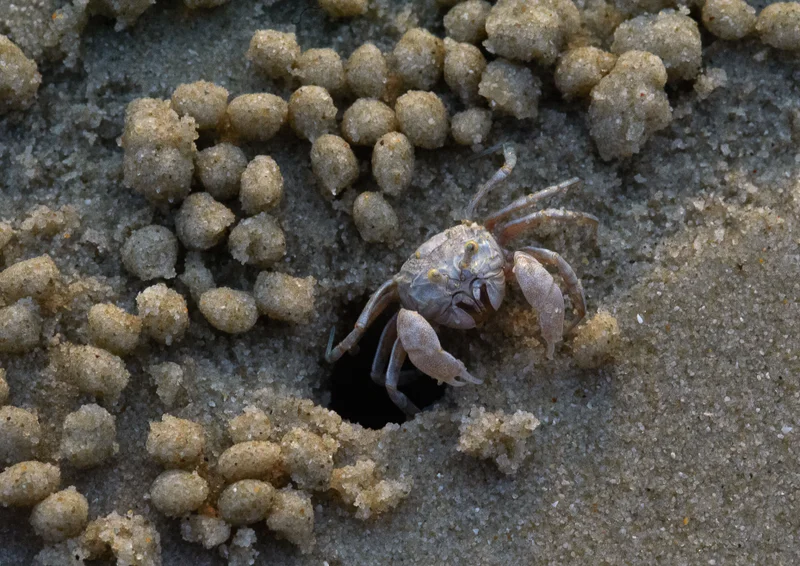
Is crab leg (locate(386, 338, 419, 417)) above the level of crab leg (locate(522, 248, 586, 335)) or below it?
below

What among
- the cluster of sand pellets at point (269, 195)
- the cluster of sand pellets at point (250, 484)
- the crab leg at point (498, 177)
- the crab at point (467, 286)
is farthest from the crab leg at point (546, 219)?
the cluster of sand pellets at point (250, 484)

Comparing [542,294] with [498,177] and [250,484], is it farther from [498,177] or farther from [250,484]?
[250,484]

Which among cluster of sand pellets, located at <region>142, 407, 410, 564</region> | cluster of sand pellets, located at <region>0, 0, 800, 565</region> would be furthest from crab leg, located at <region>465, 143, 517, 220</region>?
cluster of sand pellets, located at <region>142, 407, 410, 564</region>

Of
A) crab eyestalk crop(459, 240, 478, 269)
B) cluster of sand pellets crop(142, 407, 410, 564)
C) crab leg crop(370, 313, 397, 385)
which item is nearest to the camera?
cluster of sand pellets crop(142, 407, 410, 564)

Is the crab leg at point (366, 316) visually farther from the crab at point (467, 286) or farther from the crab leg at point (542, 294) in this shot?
the crab leg at point (542, 294)

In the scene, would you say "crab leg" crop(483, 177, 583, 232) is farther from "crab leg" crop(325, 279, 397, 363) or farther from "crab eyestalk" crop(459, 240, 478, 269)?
"crab leg" crop(325, 279, 397, 363)

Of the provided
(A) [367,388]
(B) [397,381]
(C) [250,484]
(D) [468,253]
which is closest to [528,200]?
(D) [468,253]

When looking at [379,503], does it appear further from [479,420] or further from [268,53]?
[268,53]
